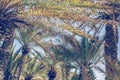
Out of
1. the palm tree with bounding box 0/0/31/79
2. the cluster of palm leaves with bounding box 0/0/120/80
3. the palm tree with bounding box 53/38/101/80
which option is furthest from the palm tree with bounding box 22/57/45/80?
the palm tree with bounding box 0/0/31/79

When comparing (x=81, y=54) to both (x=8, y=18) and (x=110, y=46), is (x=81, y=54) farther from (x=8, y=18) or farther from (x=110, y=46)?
(x=8, y=18)

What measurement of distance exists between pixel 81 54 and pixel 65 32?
442cm

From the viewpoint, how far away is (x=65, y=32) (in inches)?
545

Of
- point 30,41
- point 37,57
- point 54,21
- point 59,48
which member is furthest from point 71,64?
point 54,21

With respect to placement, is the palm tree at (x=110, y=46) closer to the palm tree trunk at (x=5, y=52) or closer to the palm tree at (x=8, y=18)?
the palm tree trunk at (x=5, y=52)

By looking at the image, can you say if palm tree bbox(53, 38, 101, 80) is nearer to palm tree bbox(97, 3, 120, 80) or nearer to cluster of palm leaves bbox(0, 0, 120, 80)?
cluster of palm leaves bbox(0, 0, 120, 80)

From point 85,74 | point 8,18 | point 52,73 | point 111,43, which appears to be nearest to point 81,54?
point 85,74

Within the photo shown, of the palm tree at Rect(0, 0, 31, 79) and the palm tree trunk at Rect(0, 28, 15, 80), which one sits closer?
the palm tree at Rect(0, 0, 31, 79)

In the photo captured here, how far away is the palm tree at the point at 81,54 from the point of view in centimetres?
1775

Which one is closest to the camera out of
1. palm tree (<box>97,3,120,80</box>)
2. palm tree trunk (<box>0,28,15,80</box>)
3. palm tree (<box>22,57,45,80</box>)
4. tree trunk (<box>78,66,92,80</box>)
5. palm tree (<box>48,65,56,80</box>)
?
palm tree trunk (<box>0,28,15,80</box>)

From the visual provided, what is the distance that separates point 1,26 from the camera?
1101 cm

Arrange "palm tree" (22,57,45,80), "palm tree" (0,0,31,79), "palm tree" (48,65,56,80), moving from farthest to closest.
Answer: "palm tree" (22,57,45,80)
"palm tree" (48,65,56,80)
"palm tree" (0,0,31,79)

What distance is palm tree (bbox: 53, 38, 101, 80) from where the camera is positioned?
17750 mm

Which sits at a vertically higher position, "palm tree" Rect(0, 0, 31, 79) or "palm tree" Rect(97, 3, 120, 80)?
"palm tree" Rect(0, 0, 31, 79)
